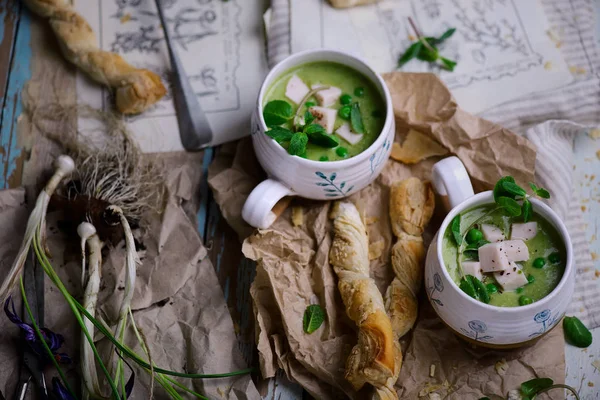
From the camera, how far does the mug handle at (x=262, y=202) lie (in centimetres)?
142

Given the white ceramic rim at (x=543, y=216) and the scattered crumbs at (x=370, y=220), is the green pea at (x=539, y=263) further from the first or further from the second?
the scattered crumbs at (x=370, y=220)

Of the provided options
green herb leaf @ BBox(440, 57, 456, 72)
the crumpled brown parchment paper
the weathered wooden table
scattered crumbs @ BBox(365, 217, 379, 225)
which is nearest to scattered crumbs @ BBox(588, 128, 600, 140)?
the weathered wooden table

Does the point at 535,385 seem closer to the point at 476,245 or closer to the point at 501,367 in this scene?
the point at 501,367

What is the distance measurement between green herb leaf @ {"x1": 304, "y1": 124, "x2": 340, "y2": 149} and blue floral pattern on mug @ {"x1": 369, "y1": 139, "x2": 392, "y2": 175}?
8 centimetres

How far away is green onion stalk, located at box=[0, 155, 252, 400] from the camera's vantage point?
1.36 meters

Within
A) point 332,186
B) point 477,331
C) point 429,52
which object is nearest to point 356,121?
point 332,186

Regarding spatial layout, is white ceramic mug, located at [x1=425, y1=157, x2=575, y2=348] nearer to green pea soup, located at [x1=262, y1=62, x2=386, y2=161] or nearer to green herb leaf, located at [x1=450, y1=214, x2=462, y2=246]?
green herb leaf, located at [x1=450, y1=214, x2=462, y2=246]

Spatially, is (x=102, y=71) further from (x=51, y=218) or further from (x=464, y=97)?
(x=464, y=97)

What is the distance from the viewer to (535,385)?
133 centimetres

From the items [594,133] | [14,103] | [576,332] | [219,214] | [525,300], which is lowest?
[576,332]

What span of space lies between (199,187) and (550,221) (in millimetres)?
782

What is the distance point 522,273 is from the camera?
1.28 metres

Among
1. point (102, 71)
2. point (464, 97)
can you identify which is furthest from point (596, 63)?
point (102, 71)

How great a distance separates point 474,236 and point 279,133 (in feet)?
1.42
